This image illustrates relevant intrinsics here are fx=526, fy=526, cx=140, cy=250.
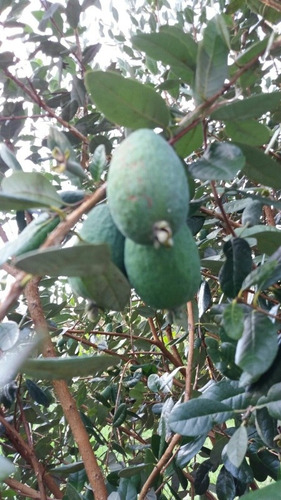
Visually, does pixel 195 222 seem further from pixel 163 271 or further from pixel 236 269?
pixel 163 271

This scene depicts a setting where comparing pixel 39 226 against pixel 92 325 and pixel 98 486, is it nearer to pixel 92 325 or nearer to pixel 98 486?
pixel 98 486

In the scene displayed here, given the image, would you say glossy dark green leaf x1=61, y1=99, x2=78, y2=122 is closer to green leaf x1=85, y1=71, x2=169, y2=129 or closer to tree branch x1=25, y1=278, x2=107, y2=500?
tree branch x1=25, y1=278, x2=107, y2=500

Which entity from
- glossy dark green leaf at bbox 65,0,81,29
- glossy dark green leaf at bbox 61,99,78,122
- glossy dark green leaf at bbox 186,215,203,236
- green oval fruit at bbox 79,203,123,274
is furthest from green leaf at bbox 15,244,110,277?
glossy dark green leaf at bbox 65,0,81,29

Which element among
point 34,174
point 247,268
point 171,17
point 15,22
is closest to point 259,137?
point 247,268

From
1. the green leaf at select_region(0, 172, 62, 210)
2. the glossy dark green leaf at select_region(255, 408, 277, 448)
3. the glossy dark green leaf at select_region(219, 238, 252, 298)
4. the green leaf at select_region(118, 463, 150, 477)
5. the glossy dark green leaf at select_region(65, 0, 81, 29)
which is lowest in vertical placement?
the green leaf at select_region(118, 463, 150, 477)

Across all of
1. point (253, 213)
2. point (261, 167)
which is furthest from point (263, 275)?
point (253, 213)

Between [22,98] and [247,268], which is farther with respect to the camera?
[22,98]

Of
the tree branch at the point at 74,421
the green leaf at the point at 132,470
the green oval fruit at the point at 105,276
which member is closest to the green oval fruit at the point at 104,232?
the green oval fruit at the point at 105,276
